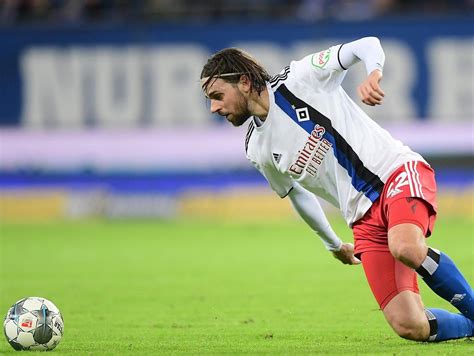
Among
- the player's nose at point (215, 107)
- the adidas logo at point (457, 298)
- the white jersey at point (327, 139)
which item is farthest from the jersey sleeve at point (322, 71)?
the adidas logo at point (457, 298)

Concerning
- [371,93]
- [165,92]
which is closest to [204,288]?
[371,93]

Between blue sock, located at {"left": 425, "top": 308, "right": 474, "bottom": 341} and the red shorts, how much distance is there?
21 centimetres

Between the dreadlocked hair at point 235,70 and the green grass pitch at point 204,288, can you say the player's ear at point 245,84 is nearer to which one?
the dreadlocked hair at point 235,70

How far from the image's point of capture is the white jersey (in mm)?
6680

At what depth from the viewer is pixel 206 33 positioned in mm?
20375

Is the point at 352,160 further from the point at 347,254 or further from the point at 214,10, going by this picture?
the point at 214,10

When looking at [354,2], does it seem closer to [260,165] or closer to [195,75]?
[195,75]

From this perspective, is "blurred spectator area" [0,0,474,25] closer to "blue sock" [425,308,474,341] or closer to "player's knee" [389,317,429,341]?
"blue sock" [425,308,474,341]

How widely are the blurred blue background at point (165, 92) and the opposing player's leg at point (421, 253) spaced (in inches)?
502

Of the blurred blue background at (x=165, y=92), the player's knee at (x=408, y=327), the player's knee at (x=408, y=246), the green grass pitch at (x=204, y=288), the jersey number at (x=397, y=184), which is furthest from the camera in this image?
the blurred blue background at (x=165, y=92)

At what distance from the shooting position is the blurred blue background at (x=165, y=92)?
19.7m

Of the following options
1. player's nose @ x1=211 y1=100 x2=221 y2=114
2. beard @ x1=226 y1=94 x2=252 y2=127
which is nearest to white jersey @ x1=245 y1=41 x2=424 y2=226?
beard @ x1=226 y1=94 x2=252 y2=127

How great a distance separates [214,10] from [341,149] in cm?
1427

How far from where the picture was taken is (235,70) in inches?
270
